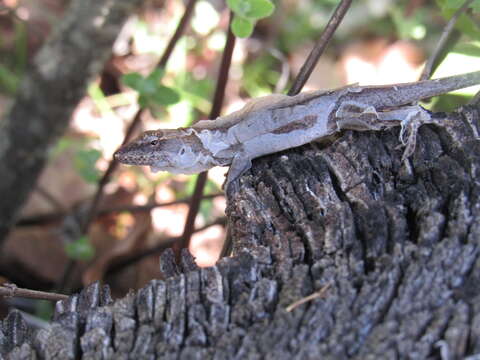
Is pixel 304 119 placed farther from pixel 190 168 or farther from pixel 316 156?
pixel 190 168

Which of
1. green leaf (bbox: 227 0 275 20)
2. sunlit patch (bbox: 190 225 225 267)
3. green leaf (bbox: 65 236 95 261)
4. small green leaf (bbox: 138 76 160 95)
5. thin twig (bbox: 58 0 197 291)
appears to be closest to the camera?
green leaf (bbox: 227 0 275 20)

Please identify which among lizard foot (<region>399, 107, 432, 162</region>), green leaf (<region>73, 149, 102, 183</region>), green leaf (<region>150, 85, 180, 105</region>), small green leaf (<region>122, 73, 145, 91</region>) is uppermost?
small green leaf (<region>122, 73, 145, 91</region>)

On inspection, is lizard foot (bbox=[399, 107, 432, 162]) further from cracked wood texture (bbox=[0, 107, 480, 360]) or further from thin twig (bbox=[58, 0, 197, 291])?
thin twig (bbox=[58, 0, 197, 291])

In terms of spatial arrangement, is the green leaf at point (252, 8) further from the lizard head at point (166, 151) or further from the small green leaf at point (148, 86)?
the small green leaf at point (148, 86)

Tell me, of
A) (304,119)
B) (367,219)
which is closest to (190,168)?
(304,119)

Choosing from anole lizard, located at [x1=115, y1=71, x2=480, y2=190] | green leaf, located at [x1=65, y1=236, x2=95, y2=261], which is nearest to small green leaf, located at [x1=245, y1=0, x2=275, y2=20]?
anole lizard, located at [x1=115, y1=71, x2=480, y2=190]

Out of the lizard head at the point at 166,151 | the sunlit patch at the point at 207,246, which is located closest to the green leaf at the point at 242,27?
the lizard head at the point at 166,151
